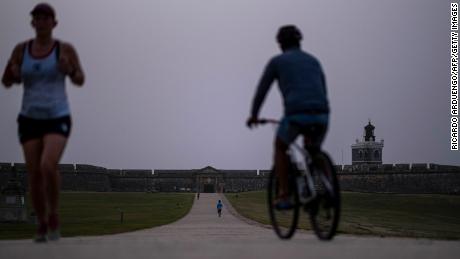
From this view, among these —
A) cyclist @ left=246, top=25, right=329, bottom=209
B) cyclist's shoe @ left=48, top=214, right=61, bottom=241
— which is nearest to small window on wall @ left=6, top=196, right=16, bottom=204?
cyclist's shoe @ left=48, top=214, right=61, bottom=241

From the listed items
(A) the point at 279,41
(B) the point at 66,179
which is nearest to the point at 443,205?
(B) the point at 66,179

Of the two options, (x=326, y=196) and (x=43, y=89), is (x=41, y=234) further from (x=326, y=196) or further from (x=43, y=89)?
(x=326, y=196)

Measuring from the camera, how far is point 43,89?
15.4 ft

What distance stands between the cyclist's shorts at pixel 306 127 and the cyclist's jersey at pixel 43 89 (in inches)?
66.7

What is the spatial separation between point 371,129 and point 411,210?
36643mm

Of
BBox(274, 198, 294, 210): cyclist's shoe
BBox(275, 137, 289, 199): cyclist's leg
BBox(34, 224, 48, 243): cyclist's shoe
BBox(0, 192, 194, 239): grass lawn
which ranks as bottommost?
BBox(0, 192, 194, 239): grass lawn

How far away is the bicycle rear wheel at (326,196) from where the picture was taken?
4.36 m

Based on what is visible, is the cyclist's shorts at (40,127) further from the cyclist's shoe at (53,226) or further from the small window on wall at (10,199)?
the small window on wall at (10,199)

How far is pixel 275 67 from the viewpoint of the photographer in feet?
15.4

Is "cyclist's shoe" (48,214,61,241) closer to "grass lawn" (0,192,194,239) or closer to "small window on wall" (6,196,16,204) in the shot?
"grass lawn" (0,192,194,239)

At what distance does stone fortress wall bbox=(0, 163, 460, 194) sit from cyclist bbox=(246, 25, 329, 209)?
6521cm

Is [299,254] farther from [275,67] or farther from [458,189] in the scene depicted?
[458,189]

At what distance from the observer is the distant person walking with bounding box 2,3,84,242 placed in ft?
15.2

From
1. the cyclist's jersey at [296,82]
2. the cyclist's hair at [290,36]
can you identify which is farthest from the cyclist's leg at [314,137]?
the cyclist's hair at [290,36]
